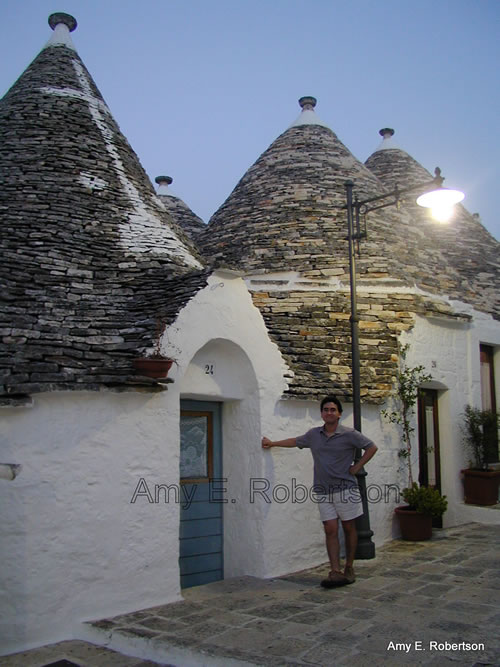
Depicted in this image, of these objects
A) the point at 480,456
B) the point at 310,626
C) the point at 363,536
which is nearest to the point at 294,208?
the point at 480,456

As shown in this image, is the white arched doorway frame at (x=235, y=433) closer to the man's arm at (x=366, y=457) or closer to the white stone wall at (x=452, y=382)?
the man's arm at (x=366, y=457)

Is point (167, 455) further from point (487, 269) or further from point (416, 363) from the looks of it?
point (487, 269)

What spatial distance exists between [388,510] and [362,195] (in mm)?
5939

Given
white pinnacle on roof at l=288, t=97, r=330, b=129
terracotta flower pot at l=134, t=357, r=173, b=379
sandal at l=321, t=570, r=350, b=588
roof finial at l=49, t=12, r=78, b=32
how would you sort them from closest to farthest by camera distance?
1. terracotta flower pot at l=134, t=357, r=173, b=379
2. sandal at l=321, t=570, r=350, b=588
3. roof finial at l=49, t=12, r=78, b=32
4. white pinnacle on roof at l=288, t=97, r=330, b=129

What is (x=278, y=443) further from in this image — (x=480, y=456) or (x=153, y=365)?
(x=480, y=456)

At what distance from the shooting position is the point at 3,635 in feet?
15.1

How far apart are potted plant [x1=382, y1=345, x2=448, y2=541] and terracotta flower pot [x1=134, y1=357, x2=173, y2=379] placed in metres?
3.85

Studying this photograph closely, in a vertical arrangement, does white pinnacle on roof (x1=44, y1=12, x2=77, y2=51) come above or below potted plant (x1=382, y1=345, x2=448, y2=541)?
above

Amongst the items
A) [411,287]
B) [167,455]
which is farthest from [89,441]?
[411,287]

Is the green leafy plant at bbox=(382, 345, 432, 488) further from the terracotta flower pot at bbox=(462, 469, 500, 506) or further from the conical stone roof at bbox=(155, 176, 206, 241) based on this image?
the conical stone roof at bbox=(155, 176, 206, 241)

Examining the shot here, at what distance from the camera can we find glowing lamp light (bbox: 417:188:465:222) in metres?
6.28

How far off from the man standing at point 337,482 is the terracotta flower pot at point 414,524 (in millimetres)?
2505

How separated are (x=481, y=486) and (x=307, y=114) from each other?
8387mm
